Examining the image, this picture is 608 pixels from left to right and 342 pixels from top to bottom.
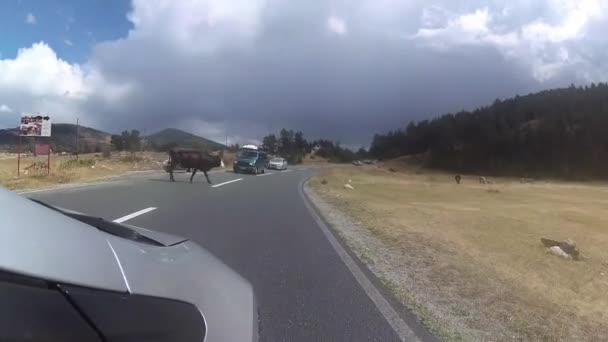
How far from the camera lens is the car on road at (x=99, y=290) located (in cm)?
145

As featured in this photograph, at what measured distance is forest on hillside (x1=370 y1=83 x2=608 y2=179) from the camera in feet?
225

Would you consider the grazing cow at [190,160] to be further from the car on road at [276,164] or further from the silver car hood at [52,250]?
the car on road at [276,164]

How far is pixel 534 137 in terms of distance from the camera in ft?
251

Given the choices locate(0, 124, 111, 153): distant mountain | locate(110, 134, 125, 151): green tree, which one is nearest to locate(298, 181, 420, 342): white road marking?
locate(110, 134, 125, 151): green tree

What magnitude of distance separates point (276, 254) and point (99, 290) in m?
6.35

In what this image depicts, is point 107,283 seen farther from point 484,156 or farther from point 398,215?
point 484,156

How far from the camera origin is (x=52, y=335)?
4.72 ft

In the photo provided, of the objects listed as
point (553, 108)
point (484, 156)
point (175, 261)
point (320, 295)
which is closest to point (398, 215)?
point (320, 295)

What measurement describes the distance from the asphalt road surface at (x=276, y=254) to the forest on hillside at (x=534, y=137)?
6186 centimetres

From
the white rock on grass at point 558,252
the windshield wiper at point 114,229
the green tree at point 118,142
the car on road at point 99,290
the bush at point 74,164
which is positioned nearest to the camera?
the car on road at point 99,290

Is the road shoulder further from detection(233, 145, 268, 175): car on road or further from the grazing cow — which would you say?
detection(233, 145, 268, 175): car on road

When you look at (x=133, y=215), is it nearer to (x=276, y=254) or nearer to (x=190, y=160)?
(x=276, y=254)

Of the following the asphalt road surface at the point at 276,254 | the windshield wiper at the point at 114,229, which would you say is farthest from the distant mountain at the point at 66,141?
the windshield wiper at the point at 114,229

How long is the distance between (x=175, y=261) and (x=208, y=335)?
1.52 feet
